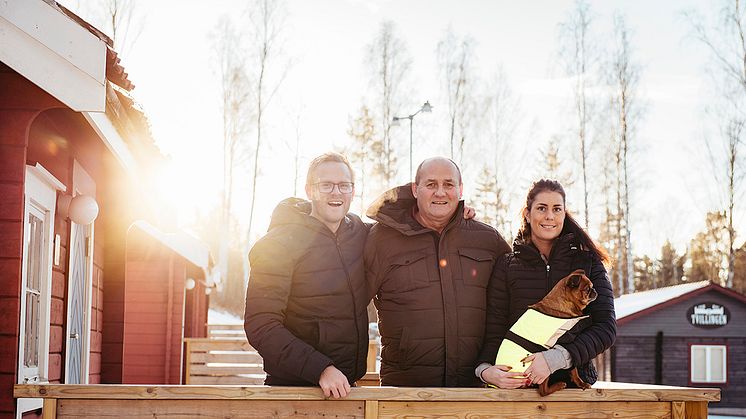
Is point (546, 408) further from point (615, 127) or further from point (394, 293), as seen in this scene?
point (615, 127)

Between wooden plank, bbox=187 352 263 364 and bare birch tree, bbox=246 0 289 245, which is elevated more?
bare birch tree, bbox=246 0 289 245

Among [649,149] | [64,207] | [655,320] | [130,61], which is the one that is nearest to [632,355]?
[655,320]

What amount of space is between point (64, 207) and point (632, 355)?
21.2 meters

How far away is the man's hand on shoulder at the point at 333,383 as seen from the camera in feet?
11.6

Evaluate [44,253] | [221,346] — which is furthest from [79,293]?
[221,346]

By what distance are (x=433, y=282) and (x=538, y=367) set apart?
646 millimetres

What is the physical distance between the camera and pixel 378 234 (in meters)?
4.12

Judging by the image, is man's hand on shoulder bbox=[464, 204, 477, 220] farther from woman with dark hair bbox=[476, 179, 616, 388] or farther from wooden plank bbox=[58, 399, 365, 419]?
wooden plank bbox=[58, 399, 365, 419]

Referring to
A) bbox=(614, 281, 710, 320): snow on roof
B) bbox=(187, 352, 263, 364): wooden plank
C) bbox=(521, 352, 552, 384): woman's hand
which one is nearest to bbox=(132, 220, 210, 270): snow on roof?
bbox=(187, 352, 263, 364): wooden plank

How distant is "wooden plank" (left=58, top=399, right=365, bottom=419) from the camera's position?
3.54 meters

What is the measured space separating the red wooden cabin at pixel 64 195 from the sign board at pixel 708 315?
60.7ft

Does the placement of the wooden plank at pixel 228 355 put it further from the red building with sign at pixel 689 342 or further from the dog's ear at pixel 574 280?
the red building with sign at pixel 689 342

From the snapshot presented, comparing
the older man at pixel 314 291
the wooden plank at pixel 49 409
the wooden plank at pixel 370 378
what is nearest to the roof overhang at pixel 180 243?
the wooden plank at pixel 370 378

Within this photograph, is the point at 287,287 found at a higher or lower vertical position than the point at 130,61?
lower
